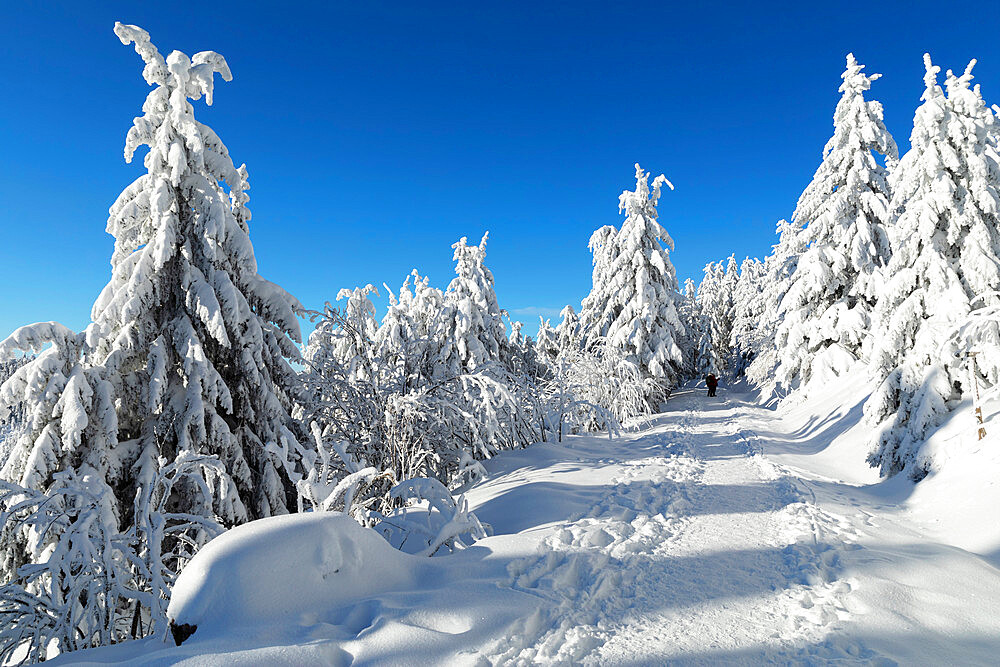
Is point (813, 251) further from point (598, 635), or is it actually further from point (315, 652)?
point (315, 652)

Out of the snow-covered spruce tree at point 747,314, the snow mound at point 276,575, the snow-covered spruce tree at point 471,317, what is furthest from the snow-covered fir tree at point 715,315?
the snow mound at point 276,575

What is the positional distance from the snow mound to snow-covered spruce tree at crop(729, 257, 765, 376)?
2273 centimetres

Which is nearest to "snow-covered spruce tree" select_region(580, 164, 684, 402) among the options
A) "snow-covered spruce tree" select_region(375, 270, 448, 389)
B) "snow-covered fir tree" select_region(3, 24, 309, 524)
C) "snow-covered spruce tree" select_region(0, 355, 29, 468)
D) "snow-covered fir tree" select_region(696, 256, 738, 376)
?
"snow-covered spruce tree" select_region(375, 270, 448, 389)

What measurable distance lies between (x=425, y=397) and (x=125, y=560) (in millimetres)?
4435

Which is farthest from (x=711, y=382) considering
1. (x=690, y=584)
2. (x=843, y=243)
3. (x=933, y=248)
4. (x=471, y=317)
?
(x=690, y=584)

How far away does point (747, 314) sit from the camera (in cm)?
2861

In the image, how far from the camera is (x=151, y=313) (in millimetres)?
7258

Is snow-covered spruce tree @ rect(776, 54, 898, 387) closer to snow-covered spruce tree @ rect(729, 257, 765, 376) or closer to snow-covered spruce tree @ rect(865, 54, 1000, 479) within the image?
snow-covered spruce tree @ rect(729, 257, 765, 376)

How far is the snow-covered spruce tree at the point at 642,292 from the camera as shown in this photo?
65.7 feet

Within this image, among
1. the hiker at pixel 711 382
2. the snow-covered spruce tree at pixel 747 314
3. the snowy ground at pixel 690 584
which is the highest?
the snow-covered spruce tree at pixel 747 314

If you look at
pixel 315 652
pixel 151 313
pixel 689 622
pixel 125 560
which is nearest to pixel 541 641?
pixel 689 622

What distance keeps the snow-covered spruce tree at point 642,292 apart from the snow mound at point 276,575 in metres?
17.6

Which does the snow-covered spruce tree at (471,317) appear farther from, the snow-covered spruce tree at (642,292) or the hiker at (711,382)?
the hiker at (711,382)

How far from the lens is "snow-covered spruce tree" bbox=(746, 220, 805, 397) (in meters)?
18.3
